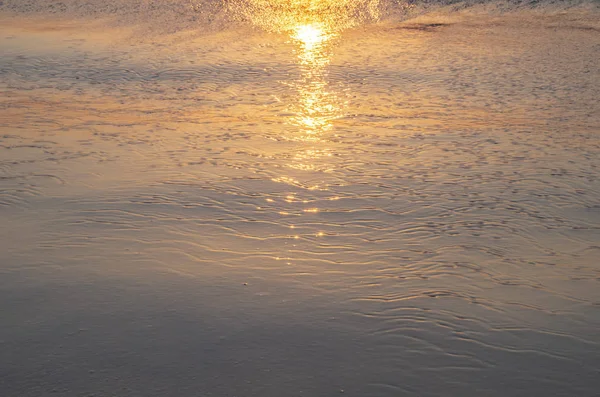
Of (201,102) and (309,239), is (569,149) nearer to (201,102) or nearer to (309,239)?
(309,239)

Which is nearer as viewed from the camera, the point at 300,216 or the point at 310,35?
the point at 300,216

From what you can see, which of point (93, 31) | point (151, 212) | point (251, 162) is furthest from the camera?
point (93, 31)

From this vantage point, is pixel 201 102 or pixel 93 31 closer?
pixel 201 102

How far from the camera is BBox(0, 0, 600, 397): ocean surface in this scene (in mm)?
2207

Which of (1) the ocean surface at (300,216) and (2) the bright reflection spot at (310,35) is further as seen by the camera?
(2) the bright reflection spot at (310,35)

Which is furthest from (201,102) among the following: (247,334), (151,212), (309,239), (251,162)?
(247,334)

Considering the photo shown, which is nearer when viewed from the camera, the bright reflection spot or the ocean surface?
the ocean surface

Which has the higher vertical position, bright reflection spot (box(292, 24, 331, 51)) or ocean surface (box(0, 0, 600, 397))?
bright reflection spot (box(292, 24, 331, 51))

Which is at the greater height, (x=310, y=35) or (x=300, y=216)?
(x=310, y=35)

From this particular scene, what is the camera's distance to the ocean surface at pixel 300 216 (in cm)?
→ 221

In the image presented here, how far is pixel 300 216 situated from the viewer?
3250 millimetres

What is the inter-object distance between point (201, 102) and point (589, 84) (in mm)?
2575

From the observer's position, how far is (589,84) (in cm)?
509

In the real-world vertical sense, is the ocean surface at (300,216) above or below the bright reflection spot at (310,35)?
below
